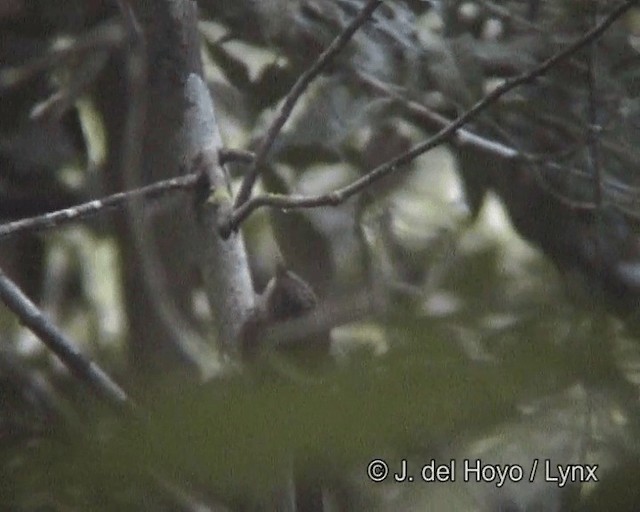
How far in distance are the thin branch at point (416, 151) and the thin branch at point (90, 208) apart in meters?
0.03

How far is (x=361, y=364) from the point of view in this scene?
0.47 feet

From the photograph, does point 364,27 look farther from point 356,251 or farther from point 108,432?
point 108,432

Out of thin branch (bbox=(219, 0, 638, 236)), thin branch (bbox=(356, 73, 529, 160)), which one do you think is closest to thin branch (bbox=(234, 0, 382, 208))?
thin branch (bbox=(219, 0, 638, 236))

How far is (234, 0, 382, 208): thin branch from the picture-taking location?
0.44 metres

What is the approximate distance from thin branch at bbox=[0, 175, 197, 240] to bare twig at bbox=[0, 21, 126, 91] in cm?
9

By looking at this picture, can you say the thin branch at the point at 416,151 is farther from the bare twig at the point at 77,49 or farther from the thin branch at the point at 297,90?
the bare twig at the point at 77,49

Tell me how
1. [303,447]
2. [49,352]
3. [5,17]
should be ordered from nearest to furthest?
[303,447] → [49,352] → [5,17]

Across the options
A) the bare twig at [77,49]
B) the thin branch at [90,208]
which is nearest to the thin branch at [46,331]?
the thin branch at [90,208]

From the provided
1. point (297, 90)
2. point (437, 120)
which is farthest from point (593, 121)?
point (297, 90)

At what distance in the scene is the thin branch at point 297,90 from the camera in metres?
0.44

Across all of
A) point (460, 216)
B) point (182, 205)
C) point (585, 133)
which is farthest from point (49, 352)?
point (585, 133)

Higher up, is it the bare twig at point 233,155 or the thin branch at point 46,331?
the bare twig at point 233,155

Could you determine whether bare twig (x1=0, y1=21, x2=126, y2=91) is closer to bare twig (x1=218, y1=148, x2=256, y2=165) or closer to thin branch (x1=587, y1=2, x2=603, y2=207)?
bare twig (x1=218, y1=148, x2=256, y2=165)

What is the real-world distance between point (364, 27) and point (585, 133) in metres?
0.14
